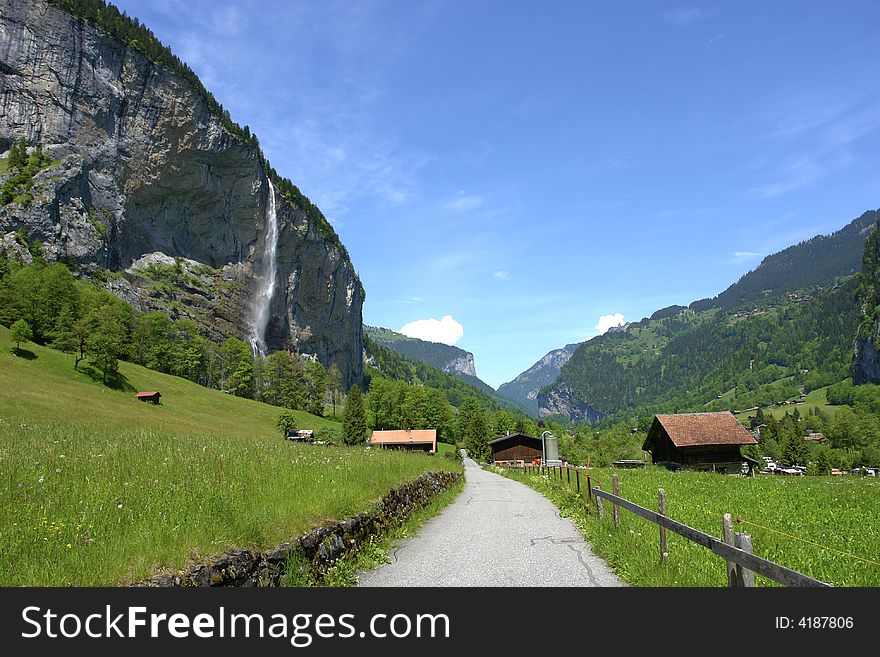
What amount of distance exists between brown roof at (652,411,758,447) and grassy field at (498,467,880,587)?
105 ft

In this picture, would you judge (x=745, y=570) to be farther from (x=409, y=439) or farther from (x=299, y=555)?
(x=409, y=439)

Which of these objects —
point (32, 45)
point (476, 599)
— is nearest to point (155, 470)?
point (476, 599)

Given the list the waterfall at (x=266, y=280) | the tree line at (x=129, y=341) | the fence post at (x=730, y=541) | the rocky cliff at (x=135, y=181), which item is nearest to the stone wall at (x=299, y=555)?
the fence post at (x=730, y=541)

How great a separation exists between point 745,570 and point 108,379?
77.3 metres

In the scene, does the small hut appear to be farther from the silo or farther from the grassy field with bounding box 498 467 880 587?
the grassy field with bounding box 498 467 880 587

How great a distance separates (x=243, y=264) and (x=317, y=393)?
45615 mm

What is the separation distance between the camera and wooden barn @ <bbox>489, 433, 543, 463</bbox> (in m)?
90.9

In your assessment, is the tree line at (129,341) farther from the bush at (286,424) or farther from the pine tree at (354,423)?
the bush at (286,424)

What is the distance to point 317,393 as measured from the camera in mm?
127500

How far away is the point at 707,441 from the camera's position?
53219mm

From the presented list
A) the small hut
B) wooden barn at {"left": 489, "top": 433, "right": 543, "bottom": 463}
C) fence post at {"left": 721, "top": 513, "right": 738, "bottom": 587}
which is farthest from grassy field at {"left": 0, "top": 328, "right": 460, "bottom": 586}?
wooden barn at {"left": 489, "top": 433, "right": 543, "bottom": 463}

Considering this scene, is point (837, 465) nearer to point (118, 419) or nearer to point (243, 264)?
point (118, 419)

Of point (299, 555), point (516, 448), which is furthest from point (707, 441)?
point (299, 555)

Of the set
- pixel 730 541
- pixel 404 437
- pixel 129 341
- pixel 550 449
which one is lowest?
pixel 550 449
